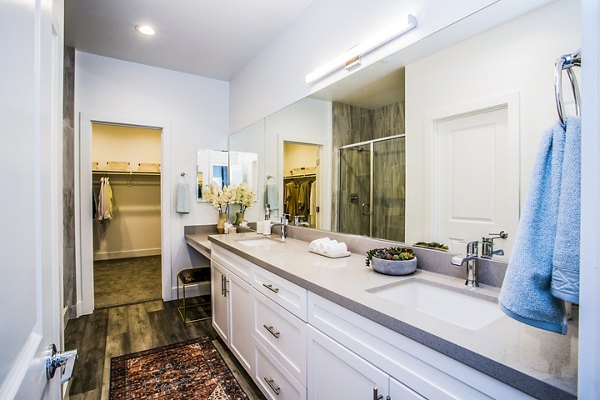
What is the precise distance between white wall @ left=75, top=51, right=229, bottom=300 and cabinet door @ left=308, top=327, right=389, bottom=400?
2.77 metres

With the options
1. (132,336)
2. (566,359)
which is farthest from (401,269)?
(132,336)

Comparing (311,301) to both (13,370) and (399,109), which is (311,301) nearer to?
(13,370)

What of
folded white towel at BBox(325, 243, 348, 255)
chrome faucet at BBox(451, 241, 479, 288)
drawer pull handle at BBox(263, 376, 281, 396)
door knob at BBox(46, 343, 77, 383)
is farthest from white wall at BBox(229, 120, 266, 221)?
door knob at BBox(46, 343, 77, 383)

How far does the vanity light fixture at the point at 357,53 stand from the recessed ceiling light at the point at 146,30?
1.53m

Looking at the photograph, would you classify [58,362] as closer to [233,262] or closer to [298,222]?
[233,262]

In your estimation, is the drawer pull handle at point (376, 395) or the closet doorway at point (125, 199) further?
the closet doorway at point (125, 199)

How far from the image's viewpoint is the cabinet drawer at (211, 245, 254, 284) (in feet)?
6.47

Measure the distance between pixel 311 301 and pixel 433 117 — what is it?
1.09 metres

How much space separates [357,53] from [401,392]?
5.76 feet

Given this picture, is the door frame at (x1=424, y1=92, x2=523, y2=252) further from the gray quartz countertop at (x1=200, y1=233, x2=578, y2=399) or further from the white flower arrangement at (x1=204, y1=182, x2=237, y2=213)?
the white flower arrangement at (x1=204, y1=182, x2=237, y2=213)

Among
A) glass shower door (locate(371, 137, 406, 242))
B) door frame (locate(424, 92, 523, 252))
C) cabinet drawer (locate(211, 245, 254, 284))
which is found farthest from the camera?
cabinet drawer (locate(211, 245, 254, 284))

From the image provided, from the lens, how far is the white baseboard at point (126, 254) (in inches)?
224

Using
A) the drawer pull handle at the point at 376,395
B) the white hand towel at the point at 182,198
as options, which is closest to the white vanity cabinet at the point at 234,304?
the drawer pull handle at the point at 376,395

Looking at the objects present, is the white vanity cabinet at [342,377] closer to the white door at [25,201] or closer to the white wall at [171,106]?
the white door at [25,201]
